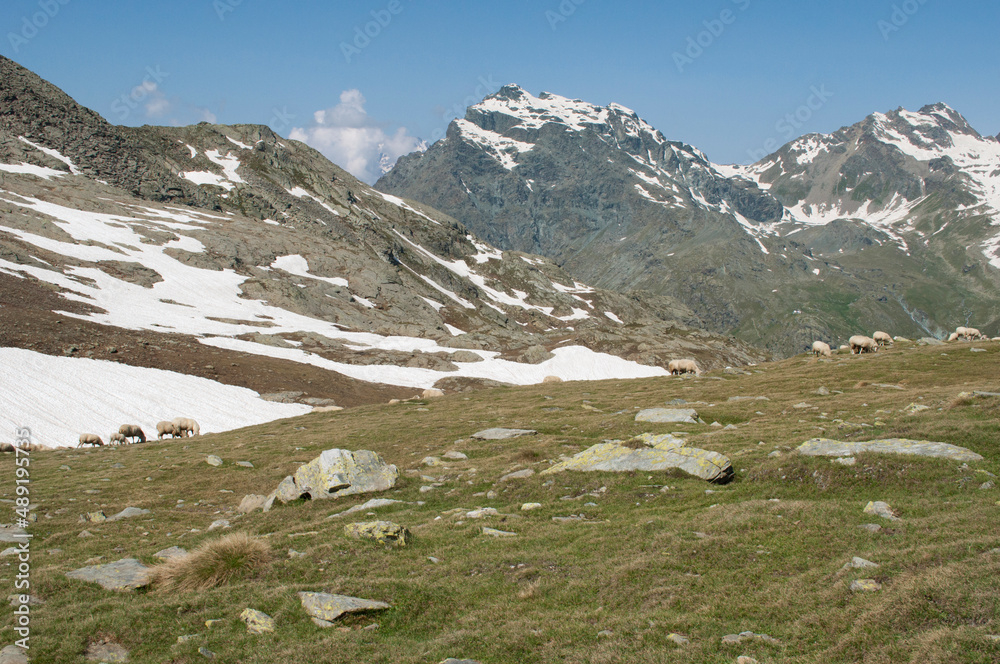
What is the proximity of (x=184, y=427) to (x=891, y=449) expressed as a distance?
49.8 metres

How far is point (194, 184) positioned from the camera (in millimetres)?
184375

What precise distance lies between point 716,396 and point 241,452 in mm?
33791

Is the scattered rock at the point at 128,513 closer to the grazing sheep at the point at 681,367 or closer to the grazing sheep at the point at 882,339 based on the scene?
the grazing sheep at the point at 681,367

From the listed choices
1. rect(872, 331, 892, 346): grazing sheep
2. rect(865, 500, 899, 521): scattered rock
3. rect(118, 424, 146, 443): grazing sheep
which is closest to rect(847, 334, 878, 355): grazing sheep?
rect(872, 331, 892, 346): grazing sheep

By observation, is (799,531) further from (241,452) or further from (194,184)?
(194,184)

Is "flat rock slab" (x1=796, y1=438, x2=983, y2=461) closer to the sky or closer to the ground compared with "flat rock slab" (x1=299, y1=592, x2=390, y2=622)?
closer to the sky

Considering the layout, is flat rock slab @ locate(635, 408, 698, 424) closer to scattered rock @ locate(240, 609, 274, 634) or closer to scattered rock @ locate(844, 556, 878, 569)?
scattered rock @ locate(844, 556, 878, 569)

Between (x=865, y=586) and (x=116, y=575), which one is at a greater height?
(x=865, y=586)

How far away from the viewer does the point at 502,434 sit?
32094mm

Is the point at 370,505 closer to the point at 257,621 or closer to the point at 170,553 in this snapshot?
the point at 170,553

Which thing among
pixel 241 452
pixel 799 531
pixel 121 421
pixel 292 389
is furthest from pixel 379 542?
pixel 292 389

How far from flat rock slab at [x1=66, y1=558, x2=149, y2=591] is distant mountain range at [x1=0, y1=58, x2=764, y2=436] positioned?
5247 centimetres

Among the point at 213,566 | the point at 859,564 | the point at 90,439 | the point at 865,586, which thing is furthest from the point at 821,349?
the point at 90,439

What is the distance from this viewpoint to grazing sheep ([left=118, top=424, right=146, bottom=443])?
43.8 m
